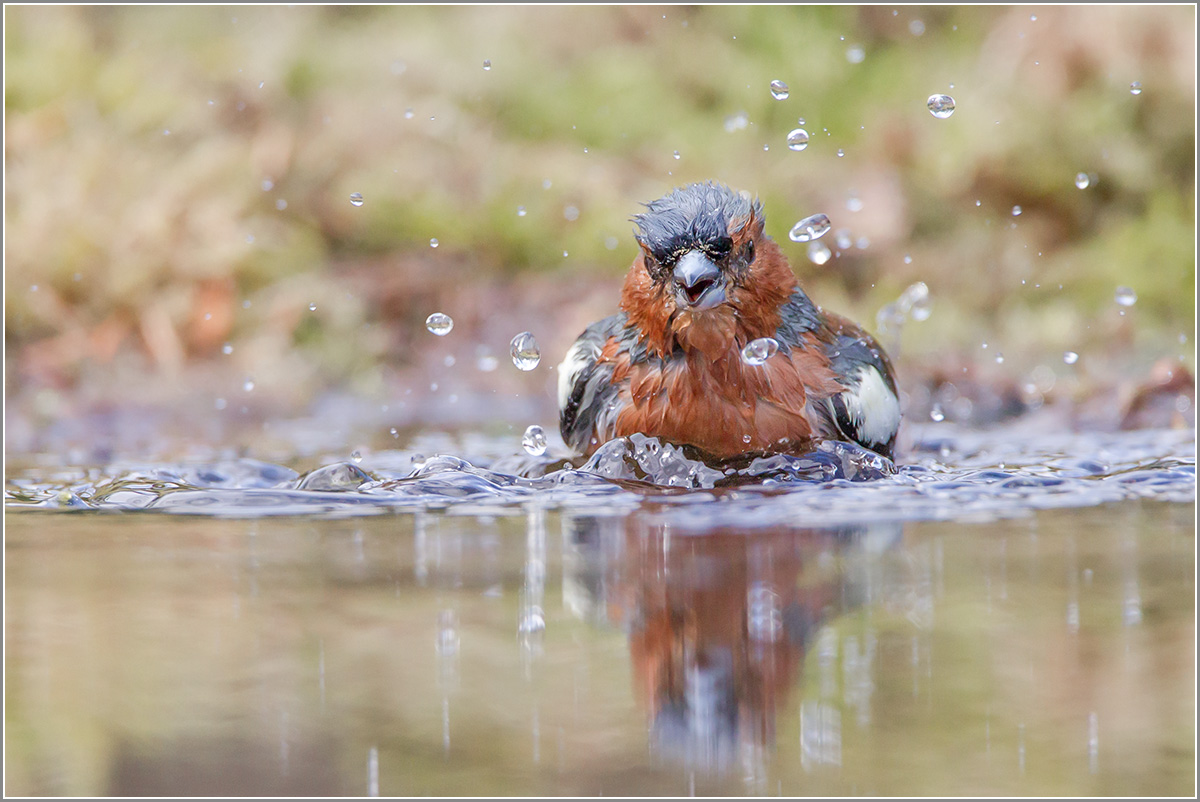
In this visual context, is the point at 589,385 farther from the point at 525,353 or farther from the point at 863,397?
the point at 863,397

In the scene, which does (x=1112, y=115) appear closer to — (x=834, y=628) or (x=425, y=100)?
(x=425, y=100)

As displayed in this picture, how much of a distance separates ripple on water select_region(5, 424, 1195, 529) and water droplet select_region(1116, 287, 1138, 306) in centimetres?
366

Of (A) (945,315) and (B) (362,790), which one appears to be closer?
(B) (362,790)

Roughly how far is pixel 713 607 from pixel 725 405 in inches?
75.2

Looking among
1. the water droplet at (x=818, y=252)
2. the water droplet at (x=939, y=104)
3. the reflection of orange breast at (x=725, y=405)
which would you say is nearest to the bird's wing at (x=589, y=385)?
the reflection of orange breast at (x=725, y=405)

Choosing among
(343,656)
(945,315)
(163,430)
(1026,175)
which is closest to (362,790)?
(343,656)

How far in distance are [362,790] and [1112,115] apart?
9.66 metres

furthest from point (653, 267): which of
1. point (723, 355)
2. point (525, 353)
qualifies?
point (525, 353)

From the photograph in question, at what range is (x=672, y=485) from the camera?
4.92 meters

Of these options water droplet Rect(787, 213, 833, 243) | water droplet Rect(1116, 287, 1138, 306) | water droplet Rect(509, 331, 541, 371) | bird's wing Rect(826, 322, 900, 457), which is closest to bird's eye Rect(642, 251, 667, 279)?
bird's wing Rect(826, 322, 900, 457)

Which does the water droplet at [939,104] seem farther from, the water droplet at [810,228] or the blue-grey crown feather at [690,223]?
the blue-grey crown feather at [690,223]

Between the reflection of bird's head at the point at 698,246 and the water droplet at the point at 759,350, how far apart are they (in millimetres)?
204

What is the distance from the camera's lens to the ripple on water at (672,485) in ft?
14.6

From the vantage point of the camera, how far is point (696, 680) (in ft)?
8.72
